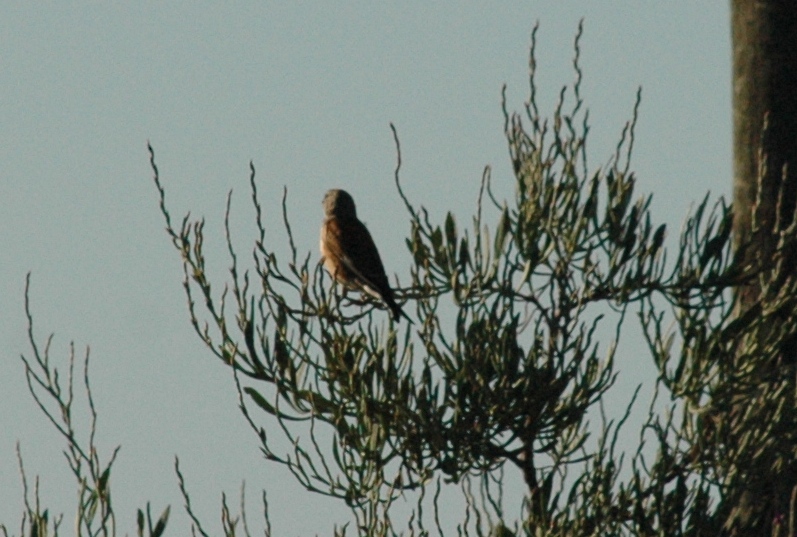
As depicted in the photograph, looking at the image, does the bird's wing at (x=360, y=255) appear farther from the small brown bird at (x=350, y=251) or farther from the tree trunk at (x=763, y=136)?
the tree trunk at (x=763, y=136)

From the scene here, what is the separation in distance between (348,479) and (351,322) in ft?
3.83

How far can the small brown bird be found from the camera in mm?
9719

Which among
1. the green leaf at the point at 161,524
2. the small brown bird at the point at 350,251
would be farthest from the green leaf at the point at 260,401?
the green leaf at the point at 161,524

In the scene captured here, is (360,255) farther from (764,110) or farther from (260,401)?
(764,110)

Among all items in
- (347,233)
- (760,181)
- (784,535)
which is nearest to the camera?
(784,535)

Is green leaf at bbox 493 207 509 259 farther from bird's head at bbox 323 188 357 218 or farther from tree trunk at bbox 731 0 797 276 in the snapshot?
bird's head at bbox 323 188 357 218

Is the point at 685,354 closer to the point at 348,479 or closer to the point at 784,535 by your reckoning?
the point at 784,535

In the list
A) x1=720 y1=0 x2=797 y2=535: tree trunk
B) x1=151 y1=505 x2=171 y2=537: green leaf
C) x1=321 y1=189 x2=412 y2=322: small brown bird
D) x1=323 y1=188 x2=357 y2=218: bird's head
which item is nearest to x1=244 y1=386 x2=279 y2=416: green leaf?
x1=321 y1=189 x2=412 y2=322: small brown bird

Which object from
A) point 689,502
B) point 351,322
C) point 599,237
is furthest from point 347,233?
point 689,502

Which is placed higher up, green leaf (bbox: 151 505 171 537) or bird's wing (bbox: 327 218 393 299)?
bird's wing (bbox: 327 218 393 299)

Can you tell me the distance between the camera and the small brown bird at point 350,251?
9719 mm

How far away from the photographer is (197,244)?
28.3ft

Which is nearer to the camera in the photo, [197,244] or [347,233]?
[197,244]

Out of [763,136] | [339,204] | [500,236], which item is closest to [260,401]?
[500,236]
